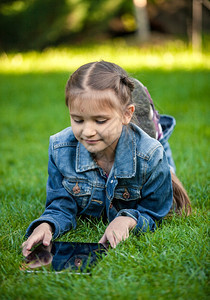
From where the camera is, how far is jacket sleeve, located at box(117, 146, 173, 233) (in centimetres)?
255

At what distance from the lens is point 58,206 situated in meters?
2.64

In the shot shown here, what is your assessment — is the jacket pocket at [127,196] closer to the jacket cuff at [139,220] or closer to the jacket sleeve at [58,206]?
the jacket cuff at [139,220]

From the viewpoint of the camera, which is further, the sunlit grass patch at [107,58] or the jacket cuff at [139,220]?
the sunlit grass patch at [107,58]

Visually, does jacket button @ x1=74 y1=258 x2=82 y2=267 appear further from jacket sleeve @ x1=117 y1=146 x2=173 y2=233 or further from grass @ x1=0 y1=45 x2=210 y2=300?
jacket sleeve @ x1=117 y1=146 x2=173 y2=233

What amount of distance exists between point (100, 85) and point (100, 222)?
2.97ft

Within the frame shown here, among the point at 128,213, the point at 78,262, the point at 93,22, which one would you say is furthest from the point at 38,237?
the point at 93,22

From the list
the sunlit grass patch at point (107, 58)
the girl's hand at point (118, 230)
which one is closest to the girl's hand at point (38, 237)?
the girl's hand at point (118, 230)

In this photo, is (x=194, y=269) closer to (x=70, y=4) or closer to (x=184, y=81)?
(x=184, y=81)

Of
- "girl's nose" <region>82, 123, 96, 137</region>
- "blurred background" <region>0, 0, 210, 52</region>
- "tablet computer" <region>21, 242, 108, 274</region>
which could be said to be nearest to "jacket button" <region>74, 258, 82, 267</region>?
"tablet computer" <region>21, 242, 108, 274</region>

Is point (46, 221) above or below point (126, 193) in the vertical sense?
below

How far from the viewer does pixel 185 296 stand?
193cm

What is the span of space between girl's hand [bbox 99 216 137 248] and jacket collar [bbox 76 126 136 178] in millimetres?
261

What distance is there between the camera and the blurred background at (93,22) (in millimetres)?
9758

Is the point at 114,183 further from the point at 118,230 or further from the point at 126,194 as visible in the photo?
the point at 118,230
